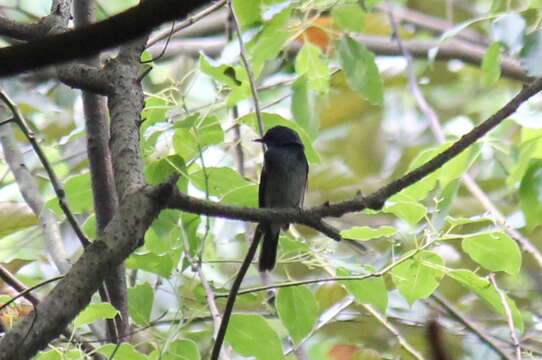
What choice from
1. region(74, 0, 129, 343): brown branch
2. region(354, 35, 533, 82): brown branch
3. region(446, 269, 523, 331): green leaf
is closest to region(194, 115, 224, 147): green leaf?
region(74, 0, 129, 343): brown branch

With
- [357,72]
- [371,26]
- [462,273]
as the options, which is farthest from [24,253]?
[371,26]

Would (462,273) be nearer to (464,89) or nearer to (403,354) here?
(403,354)

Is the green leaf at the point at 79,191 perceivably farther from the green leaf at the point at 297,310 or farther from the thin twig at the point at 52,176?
the green leaf at the point at 297,310

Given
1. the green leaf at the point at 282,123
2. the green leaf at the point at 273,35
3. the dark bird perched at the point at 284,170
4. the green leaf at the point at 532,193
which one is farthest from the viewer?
the dark bird perched at the point at 284,170

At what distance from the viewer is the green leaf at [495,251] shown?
2396 mm

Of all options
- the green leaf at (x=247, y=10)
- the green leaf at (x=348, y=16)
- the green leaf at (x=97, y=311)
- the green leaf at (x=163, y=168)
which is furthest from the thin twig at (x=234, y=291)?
the green leaf at (x=348, y=16)

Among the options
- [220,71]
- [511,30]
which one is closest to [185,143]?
[220,71]

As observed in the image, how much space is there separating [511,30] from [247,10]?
33.6 inches

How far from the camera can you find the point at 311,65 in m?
3.30

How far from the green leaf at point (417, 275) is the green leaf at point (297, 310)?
0.83ft

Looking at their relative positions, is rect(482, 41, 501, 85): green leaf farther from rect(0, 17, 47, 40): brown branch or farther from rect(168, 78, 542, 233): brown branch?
rect(0, 17, 47, 40): brown branch

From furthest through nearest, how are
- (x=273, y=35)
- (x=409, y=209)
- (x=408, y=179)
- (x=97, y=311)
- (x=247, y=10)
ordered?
(x=273, y=35) → (x=247, y=10) → (x=409, y=209) → (x=97, y=311) → (x=408, y=179)

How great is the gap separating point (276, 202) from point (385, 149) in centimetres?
184

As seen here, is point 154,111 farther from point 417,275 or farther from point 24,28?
point 417,275
